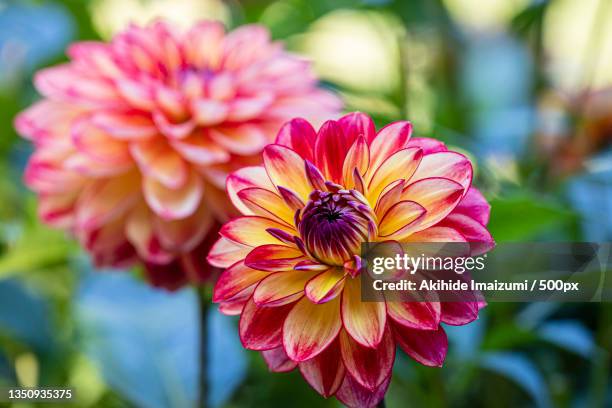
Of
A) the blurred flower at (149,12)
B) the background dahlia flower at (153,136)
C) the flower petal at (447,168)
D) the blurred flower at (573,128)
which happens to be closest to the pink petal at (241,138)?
the background dahlia flower at (153,136)

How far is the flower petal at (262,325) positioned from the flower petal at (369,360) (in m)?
0.02

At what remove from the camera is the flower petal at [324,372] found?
0.67 feet

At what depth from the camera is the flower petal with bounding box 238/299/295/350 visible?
0.67 ft

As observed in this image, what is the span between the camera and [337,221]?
21cm

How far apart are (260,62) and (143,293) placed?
0.22 meters

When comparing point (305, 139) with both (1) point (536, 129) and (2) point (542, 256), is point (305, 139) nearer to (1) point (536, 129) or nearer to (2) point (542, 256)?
(2) point (542, 256)

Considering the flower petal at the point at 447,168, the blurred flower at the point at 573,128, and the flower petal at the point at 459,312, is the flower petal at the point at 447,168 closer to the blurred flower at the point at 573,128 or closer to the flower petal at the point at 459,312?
the flower petal at the point at 459,312

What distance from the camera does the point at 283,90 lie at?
329 millimetres

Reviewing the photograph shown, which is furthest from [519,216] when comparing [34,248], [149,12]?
[149,12]

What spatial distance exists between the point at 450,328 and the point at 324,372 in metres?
0.22

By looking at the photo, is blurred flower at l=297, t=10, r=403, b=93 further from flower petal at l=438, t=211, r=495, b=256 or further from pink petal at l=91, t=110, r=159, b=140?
flower petal at l=438, t=211, r=495, b=256

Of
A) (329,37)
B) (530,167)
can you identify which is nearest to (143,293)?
(530,167)

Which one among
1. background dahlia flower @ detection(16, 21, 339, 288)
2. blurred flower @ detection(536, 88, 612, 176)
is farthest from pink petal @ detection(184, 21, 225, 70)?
blurred flower @ detection(536, 88, 612, 176)

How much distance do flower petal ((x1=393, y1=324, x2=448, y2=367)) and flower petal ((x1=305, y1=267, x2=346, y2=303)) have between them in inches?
0.9
